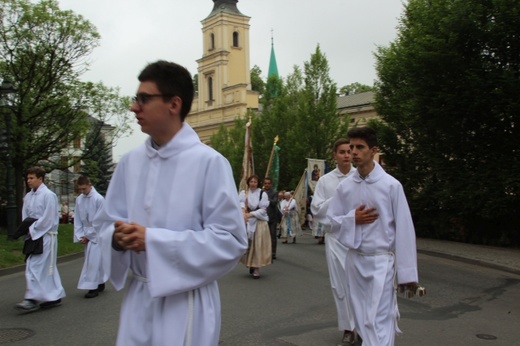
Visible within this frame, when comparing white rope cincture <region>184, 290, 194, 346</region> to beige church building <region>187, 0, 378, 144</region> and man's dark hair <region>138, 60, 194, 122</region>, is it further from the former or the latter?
beige church building <region>187, 0, 378, 144</region>

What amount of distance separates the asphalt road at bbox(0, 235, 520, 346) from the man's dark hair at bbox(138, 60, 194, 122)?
3.84 metres

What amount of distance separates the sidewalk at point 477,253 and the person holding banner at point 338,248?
6.68 m

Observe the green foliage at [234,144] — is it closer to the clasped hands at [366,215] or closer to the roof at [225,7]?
the roof at [225,7]

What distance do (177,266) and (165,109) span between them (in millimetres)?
773

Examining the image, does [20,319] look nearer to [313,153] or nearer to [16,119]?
[16,119]

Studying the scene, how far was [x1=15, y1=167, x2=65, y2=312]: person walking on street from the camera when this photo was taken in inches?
308

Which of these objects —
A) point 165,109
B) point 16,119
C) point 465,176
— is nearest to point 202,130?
point 16,119

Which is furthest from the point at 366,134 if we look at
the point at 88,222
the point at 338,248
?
the point at 88,222

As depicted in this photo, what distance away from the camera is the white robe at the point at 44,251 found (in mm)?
7820

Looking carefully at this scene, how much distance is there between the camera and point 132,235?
242 cm

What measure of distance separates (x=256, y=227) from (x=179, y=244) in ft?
29.8

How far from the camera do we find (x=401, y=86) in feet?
63.5

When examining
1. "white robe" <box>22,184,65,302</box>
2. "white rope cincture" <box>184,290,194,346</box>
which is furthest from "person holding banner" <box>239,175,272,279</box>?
"white rope cincture" <box>184,290,194,346</box>

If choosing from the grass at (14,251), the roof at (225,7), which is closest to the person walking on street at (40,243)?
the grass at (14,251)
